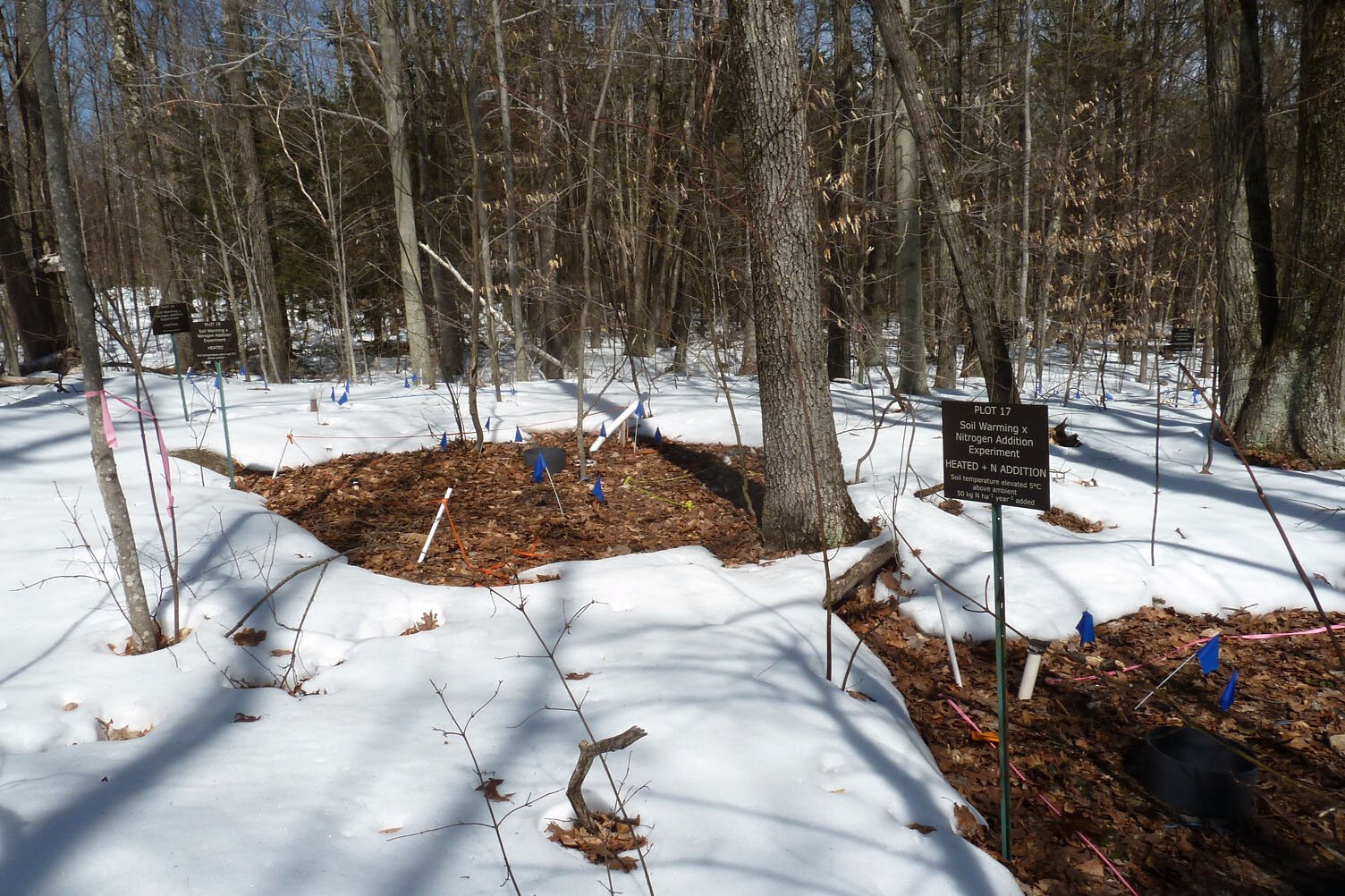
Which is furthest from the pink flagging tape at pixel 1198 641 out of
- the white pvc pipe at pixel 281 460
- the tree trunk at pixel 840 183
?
the white pvc pipe at pixel 281 460

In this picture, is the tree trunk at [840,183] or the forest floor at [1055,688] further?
the tree trunk at [840,183]

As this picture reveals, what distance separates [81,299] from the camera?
3.08 metres

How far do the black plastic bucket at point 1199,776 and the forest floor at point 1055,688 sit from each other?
0.06 meters

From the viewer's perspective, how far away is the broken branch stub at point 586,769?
2.37m

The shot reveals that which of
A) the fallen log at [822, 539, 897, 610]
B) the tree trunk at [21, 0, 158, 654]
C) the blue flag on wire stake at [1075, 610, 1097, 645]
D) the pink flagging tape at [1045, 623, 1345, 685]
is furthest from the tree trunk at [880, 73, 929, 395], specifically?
the tree trunk at [21, 0, 158, 654]

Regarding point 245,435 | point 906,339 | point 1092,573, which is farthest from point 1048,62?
point 245,435

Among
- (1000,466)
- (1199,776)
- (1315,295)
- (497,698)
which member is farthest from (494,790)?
(1315,295)

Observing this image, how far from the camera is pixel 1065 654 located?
4.28 metres

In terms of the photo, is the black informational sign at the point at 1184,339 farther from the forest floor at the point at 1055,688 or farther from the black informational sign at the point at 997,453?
the black informational sign at the point at 997,453

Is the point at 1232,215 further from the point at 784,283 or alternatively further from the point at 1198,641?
the point at 784,283

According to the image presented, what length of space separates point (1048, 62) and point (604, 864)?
20.4 metres

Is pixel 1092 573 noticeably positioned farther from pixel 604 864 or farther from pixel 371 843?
pixel 371 843

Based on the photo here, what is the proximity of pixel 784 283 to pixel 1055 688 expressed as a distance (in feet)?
9.45

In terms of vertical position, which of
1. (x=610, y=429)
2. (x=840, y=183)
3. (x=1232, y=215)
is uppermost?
(x=840, y=183)
